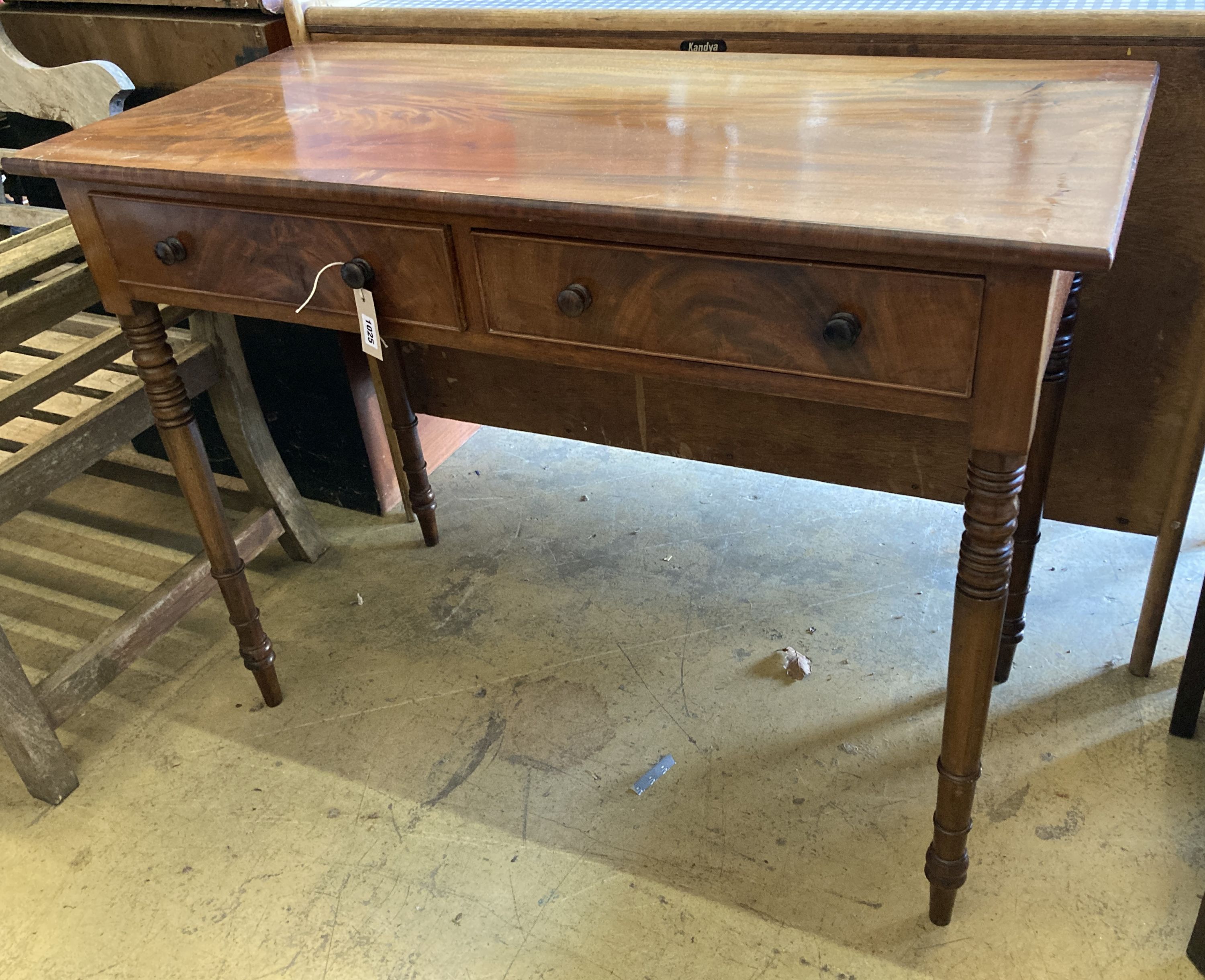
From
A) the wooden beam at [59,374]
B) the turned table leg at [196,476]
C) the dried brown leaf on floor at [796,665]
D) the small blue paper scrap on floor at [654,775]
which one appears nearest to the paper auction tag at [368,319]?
the turned table leg at [196,476]

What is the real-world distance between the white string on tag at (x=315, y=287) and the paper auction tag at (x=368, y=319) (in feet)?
0.13

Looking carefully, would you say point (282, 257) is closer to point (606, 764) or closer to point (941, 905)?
point (606, 764)

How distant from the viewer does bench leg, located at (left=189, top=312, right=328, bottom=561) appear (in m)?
1.87

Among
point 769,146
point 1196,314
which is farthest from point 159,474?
point 1196,314

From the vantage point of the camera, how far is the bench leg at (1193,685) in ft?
4.85

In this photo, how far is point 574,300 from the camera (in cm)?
111

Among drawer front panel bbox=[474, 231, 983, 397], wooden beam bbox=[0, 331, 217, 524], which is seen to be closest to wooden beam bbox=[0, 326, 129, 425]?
wooden beam bbox=[0, 331, 217, 524]

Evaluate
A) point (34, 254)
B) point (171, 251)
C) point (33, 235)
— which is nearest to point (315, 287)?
point (171, 251)

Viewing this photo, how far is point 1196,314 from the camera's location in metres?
1.42

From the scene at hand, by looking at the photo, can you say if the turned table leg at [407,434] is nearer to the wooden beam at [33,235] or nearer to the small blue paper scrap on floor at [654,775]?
the wooden beam at [33,235]

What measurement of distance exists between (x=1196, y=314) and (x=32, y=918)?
1.84 meters

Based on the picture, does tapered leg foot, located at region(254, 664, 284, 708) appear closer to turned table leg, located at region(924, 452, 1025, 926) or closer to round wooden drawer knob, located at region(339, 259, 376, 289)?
round wooden drawer knob, located at region(339, 259, 376, 289)

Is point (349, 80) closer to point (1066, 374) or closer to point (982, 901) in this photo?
point (1066, 374)

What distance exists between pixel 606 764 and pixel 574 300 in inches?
32.8
